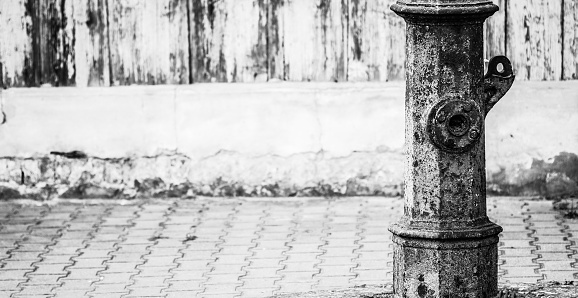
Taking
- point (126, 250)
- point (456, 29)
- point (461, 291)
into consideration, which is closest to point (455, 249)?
point (461, 291)

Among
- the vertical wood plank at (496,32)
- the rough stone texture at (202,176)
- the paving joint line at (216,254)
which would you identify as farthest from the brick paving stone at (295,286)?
the vertical wood plank at (496,32)

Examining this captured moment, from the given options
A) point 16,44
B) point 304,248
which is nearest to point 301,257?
point 304,248

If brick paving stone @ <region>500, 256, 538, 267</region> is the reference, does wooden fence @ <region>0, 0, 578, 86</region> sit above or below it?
above

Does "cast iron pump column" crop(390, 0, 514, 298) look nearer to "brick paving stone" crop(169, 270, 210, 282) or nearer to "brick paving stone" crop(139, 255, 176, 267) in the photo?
"brick paving stone" crop(169, 270, 210, 282)

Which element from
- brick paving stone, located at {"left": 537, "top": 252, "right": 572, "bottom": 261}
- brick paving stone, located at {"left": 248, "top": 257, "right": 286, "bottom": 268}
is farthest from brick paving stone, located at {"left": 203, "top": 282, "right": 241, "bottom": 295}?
brick paving stone, located at {"left": 537, "top": 252, "right": 572, "bottom": 261}

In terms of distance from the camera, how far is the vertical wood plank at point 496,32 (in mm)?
7113

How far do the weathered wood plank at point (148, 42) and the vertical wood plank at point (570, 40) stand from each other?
2398 mm

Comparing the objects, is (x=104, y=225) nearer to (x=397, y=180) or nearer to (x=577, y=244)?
(x=397, y=180)

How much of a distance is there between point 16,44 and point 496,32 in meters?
3.08

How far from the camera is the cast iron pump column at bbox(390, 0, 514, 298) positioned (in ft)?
13.8

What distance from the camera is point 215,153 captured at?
7309mm

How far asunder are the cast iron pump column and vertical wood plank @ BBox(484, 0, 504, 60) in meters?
2.85

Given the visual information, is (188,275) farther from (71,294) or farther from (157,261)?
(71,294)

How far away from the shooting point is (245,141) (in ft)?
23.9
